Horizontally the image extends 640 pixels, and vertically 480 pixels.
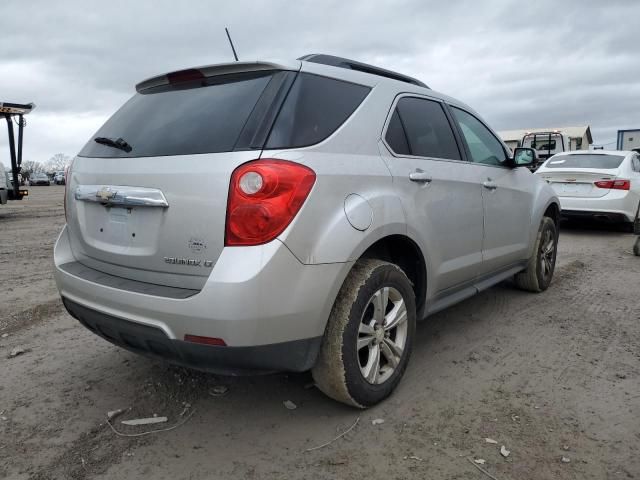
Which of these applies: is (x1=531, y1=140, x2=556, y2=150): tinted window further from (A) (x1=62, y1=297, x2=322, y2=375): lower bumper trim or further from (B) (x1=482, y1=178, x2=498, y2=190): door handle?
(A) (x1=62, y1=297, x2=322, y2=375): lower bumper trim

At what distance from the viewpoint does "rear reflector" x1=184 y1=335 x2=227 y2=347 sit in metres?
2.13

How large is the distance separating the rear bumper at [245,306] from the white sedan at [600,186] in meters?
7.70

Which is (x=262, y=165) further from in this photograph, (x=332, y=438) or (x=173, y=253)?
(x=332, y=438)

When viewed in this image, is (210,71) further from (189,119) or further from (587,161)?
(587,161)

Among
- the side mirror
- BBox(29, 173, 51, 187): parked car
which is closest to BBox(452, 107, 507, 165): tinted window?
the side mirror

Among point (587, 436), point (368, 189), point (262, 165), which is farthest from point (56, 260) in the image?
point (587, 436)

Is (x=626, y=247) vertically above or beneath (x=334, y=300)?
beneath

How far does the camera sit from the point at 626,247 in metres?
7.79

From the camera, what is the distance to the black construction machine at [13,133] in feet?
38.9

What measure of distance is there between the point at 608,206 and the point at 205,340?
8.32 metres

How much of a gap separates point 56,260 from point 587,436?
2883mm

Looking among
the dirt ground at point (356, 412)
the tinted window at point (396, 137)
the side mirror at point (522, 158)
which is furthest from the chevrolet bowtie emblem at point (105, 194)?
the side mirror at point (522, 158)

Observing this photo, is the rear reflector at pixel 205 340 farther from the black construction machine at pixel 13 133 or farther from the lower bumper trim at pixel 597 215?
the black construction machine at pixel 13 133

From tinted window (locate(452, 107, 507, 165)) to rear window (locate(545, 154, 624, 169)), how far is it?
5.81 metres
